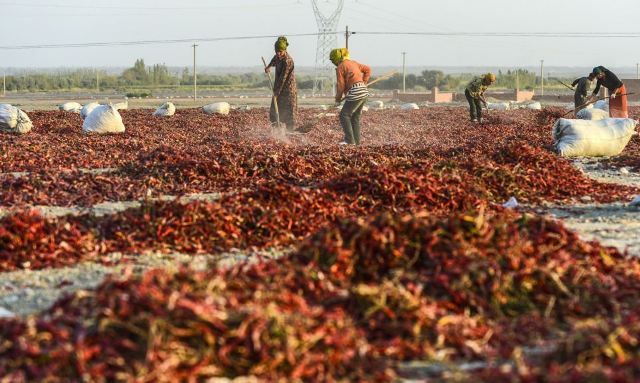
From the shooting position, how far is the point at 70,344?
153 inches

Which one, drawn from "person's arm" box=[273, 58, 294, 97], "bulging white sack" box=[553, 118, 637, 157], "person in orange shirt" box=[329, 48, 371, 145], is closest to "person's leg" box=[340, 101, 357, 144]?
"person in orange shirt" box=[329, 48, 371, 145]

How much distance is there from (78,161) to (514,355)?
34.6 feet

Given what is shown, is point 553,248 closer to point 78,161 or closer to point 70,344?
point 70,344

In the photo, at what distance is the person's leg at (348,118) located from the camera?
15289mm

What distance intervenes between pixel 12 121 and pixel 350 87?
305 inches

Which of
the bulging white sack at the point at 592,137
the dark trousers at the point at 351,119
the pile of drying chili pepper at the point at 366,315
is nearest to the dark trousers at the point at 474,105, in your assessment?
the dark trousers at the point at 351,119

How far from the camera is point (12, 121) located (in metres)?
18.5

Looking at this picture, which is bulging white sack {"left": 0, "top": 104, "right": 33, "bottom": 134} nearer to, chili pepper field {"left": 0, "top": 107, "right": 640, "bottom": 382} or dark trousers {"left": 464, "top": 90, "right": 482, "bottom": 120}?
chili pepper field {"left": 0, "top": 107, "right": 640, "bottom": 382}

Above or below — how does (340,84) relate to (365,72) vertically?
below

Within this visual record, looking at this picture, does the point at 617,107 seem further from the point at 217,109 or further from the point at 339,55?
the point at 217,109

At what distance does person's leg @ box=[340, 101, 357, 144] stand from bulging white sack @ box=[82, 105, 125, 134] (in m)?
5.83

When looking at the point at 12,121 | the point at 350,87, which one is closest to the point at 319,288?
the point at 350,87

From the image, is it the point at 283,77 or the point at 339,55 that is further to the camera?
the point at 283,77

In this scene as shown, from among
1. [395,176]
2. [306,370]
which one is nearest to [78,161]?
[395,176]
